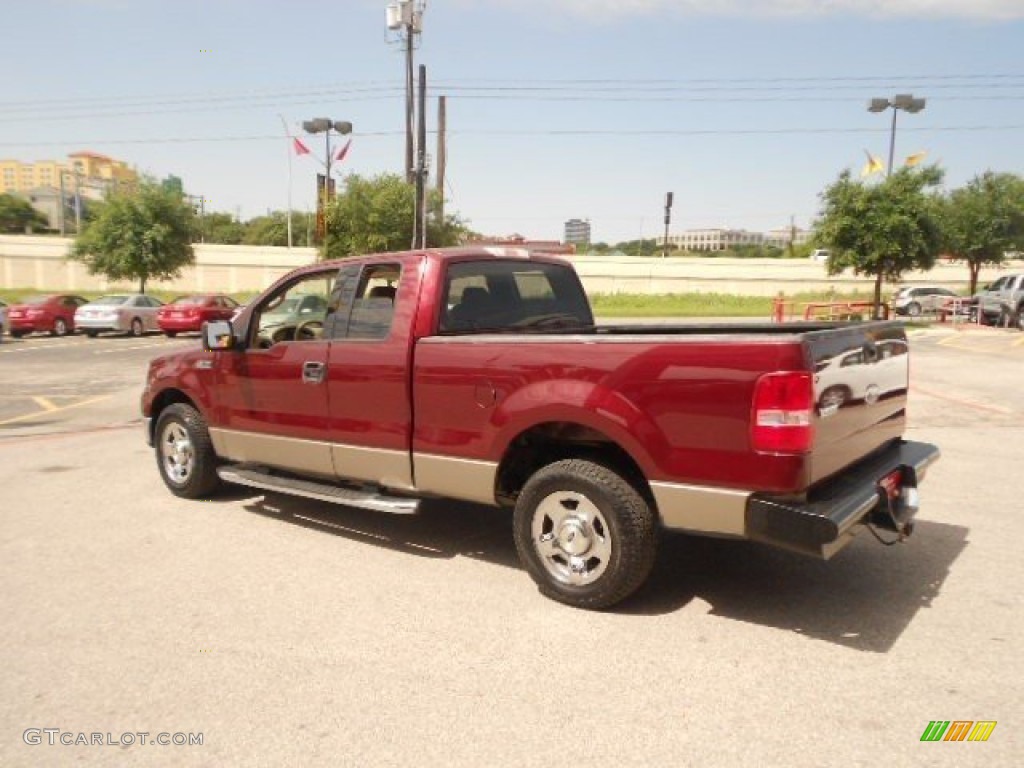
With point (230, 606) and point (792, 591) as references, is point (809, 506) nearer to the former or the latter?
point (792, 591)

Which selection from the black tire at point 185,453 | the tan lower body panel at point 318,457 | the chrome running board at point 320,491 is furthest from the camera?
the black tire at point 185,453

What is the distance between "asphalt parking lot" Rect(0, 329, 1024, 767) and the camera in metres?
2.85

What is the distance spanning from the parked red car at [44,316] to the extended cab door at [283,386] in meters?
23.1

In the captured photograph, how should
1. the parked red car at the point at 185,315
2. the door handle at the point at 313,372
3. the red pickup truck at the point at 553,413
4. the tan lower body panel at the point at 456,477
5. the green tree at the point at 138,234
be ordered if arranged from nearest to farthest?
the red pickup truck at the point at 553,413 < the tan lower body panel at the point at 456,477 < the door handle at the point at 313,372 < the parked red car at the point at 185,315 < the green tree at the point at 138,234

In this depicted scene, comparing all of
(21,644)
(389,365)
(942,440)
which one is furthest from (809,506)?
(942,440)

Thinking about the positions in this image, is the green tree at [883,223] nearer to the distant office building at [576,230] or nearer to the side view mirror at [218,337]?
the side view mirror at [218,337]

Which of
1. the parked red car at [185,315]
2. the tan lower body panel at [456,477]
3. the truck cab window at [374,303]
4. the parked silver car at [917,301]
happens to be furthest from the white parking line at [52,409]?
the parked silver car at [917,301]

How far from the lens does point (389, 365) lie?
4.65 meters

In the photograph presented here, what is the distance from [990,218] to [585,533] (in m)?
39.5

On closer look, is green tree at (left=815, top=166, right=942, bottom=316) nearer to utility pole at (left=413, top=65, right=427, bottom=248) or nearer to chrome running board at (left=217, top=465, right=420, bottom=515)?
utility pole at (left=413, top=65, right=427, bottom=248)

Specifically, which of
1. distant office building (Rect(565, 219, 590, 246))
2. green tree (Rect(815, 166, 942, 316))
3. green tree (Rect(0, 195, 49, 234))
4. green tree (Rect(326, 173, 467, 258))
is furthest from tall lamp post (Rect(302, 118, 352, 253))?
distant office building (Rect(565, 219, 590, 246))

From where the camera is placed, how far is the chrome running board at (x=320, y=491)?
15.3ft

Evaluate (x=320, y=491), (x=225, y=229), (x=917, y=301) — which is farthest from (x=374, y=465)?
(x=225, y=229)

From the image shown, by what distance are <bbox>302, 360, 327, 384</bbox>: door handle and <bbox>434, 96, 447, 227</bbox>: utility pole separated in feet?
→ 104
